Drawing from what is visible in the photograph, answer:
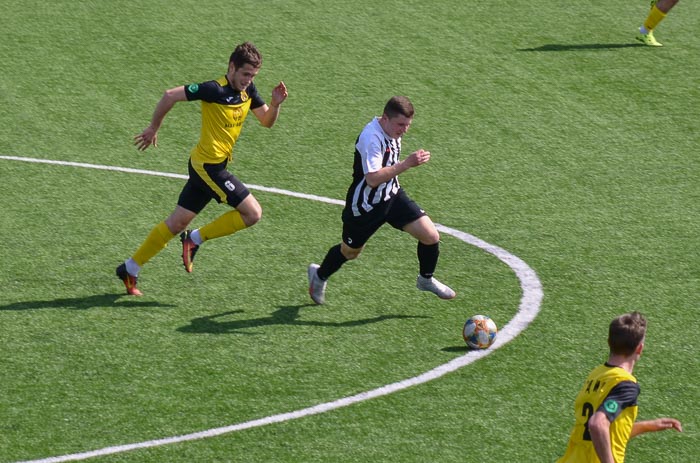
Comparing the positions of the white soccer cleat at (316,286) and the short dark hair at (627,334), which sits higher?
the short dark hair at (627,334)

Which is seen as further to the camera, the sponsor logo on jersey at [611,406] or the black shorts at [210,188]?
A: the black shorts at [210,188]

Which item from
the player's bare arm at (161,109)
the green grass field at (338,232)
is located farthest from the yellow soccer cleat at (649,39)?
the player's bare arm at (161,109)

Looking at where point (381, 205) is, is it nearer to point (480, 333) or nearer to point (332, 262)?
point (332, 262)

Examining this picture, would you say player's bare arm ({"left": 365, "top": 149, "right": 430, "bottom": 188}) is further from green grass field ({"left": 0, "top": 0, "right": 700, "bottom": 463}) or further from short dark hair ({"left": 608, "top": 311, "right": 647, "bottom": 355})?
short dark hair ({"left": 608, "top": 311, "right": 647, "bottom": 355})

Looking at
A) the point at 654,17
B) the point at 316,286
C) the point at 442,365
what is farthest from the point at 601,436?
the point at 654,17

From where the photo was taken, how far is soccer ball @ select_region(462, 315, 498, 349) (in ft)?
35.6

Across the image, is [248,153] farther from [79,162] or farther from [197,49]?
[197,49]

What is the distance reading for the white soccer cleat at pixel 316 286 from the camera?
12.0 metres

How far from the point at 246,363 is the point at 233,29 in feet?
40.2

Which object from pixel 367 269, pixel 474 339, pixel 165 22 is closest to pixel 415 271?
pixel 367 269

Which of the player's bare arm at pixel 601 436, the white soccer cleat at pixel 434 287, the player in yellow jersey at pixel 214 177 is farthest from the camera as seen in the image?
the player in yellow jersey at pixel 214 177

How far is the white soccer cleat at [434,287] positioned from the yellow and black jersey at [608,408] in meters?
4.74

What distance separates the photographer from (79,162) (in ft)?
54.1

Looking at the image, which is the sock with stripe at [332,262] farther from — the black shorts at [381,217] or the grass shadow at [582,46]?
the grass shadow at [582,46]
